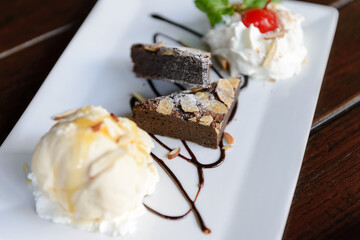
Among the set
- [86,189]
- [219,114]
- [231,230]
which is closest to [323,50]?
[219,114]

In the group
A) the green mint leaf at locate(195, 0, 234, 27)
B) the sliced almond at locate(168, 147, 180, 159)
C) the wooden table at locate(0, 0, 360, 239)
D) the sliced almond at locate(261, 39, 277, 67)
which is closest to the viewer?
the wooden table at locate(0, 0, 360, 239)

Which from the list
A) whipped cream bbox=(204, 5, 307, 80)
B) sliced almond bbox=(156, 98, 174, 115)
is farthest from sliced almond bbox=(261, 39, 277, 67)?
sliced almond bbox=(156, 98, 174, 115)

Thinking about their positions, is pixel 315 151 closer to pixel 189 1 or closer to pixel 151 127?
pixel 151 127

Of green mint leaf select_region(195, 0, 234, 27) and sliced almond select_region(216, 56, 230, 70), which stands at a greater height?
green mint leaf select_region(195, 0, 234, 27)

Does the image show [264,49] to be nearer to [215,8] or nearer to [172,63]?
[215,8]

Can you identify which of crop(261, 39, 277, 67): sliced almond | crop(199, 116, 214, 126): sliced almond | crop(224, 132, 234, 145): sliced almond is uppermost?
crop(261, 39, 277, 67): sliced almond

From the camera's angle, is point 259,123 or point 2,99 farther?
point 2,99

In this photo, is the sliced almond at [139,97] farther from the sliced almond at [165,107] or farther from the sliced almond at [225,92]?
the sliced almond at [225,92]

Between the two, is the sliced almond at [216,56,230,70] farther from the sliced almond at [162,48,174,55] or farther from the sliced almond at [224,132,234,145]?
the sliced almond at [224,132,234,145]
